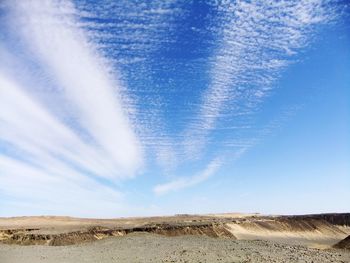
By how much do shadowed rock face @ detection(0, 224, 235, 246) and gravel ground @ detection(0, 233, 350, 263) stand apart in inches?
256

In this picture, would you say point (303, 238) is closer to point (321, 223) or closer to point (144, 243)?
point (321, 223)

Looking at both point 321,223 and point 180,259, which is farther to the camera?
point 321,223

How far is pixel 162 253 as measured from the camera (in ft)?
136

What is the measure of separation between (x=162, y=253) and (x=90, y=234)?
2045 centimetres

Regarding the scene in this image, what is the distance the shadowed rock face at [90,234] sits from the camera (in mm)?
55378

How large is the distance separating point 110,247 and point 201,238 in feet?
42.4

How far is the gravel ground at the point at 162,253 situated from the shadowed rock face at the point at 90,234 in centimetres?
651

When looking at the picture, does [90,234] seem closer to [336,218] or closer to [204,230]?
[204,230]

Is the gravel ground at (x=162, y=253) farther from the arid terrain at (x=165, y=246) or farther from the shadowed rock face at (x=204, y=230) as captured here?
Answer: the shadowed rock face at (x=204, y=230)

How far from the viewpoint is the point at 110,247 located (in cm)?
4681

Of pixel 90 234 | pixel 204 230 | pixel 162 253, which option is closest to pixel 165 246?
pixel 162 253

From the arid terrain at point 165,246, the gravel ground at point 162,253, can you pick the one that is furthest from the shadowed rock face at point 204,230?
the gravel ground at point 162,253

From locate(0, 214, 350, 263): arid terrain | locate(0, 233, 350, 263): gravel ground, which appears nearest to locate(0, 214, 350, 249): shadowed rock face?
locate(0, 214, 350, 263): arid terrain

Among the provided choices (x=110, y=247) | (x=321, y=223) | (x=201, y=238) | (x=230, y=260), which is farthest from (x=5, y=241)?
(x=321, y=223)
